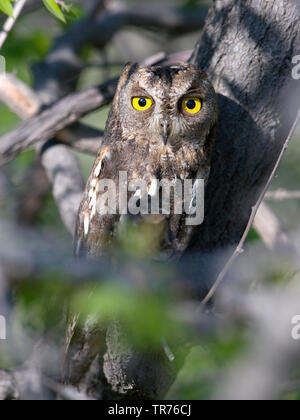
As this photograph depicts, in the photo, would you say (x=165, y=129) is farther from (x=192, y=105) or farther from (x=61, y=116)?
(x=61, y=116)

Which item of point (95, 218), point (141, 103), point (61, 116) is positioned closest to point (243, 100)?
point (141, 103)

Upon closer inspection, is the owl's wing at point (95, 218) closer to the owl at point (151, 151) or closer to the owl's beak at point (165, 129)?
the owl at point (151, 151)

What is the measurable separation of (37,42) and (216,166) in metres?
2.11

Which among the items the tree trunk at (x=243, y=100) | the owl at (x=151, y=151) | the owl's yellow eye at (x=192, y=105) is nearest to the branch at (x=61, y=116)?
the owl at (x=151, y=151)

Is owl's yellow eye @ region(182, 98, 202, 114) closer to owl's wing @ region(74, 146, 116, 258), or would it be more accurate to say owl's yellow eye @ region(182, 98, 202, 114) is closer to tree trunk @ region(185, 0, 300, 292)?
tree trunk @ region(185, 0, 300, 292)

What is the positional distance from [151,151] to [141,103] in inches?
8.4

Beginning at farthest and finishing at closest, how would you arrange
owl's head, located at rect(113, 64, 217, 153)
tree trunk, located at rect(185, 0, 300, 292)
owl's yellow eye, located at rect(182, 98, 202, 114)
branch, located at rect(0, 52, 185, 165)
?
1. branch, located at rect(0, 52, 185, 165)
2. owl's yellow eye, located at rect(182, 98, 202, 114)
3. owl's head, located at rect(113, 64, 217, 153)
4. tree trunk, located at rect(185, 0, 300, 292)

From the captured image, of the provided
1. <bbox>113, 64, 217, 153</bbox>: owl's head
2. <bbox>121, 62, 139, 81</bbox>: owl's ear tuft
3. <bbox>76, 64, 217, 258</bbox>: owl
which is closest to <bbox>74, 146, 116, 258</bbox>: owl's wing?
<bbox>76, 64, 217, 258</bbox>: owl

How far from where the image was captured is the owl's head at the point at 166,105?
2.07m

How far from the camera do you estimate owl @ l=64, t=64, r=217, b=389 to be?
215cm

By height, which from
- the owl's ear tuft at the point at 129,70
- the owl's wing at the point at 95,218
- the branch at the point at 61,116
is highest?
the branch at the point at 61,116

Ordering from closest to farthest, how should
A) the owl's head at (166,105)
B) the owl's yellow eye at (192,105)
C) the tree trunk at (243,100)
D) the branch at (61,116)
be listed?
1. the tree trunk at (243,100)
2. the owl's head at (166,105)
3. the owl's yellow eye at (192,105)
4. the branch at (61,116)
